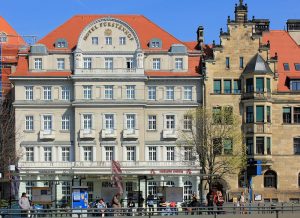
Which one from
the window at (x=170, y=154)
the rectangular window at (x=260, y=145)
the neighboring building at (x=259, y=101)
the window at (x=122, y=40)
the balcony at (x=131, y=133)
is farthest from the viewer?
the window at (x=122, y=40)

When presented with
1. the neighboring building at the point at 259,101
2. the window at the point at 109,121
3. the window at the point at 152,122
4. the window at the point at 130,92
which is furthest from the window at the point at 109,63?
the neighboring building at the point at 259,101

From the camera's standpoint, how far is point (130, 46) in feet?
328

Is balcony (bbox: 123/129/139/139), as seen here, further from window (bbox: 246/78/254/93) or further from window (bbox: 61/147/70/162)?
window (bbox: 246/78/254/93)

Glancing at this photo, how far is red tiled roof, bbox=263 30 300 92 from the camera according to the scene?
101 meters

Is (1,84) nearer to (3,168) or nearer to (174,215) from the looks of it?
(3,168)

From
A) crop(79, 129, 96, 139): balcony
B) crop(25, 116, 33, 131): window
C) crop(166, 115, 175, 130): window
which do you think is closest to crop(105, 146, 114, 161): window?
crop(79, 129, 96, 139): balcony

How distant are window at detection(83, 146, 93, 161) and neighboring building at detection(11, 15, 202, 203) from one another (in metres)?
0.10

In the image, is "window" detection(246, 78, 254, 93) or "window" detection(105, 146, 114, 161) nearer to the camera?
"window" detection(105, 146, 114, 161)

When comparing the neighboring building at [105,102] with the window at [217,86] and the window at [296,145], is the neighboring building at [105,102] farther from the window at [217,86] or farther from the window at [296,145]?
the window at [296,145]

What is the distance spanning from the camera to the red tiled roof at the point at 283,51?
10062 centimetres

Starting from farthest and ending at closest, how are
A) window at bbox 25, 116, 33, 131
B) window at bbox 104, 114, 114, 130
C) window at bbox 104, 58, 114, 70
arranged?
window at bbox 104, 58, 114, 70, window at bbox 25, 116, 33, 131, window at bbox 104, 114, 114, 130

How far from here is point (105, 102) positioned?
98938 mm

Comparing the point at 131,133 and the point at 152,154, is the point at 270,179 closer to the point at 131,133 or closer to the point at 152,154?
the point at 152,154

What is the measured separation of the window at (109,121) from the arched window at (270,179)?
55.7 feet
